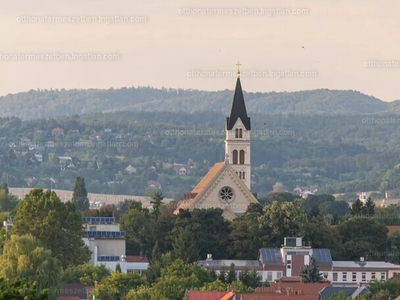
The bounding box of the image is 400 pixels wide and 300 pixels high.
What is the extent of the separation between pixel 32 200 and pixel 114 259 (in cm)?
706

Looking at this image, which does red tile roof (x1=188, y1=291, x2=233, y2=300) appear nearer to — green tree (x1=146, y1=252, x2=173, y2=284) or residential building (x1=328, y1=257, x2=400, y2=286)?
green tree (x1=146, y1=252, x2=173, y2=284)

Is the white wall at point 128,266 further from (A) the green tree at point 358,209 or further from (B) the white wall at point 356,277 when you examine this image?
(A) the green tree at point 358,209

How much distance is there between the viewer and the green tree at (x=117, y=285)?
82.7m

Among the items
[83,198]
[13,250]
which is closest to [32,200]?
[13,250]

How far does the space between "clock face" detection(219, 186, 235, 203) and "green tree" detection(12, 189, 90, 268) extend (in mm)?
19337

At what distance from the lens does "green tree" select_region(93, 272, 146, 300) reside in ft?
271

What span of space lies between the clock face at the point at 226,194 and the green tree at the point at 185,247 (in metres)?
15.9

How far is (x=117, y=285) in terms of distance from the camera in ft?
281

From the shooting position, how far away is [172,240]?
105m

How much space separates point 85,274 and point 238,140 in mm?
35671

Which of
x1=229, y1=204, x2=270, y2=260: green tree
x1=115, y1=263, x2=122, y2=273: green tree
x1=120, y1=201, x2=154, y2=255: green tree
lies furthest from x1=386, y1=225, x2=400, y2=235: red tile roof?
x1=115, y1=263, x2=122, y2=273: green tree

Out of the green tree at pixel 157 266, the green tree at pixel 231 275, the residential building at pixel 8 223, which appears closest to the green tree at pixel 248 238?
the green tree at pixel 157 266

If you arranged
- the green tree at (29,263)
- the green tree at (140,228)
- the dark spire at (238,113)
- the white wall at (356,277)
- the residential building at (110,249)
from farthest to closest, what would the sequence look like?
the dark spire at (238,113) < the green tree at (140,228) < the residential building at (110,249) < the white wall at (356,277) < the green tree at (29,263)

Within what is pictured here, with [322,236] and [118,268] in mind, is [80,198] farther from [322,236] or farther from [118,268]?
[118,268]
